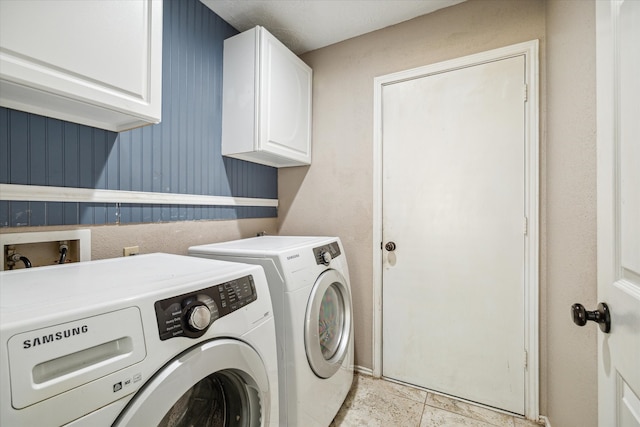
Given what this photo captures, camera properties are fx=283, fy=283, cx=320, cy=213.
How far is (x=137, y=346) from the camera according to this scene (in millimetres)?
614

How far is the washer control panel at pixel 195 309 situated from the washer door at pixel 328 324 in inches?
21.8

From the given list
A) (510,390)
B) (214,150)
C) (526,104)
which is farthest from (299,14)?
(510,390)

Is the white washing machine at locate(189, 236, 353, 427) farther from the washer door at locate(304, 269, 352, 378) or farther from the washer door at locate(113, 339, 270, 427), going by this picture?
the washer door at locate(113, 339, 270, 427)

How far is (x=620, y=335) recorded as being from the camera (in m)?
0.66

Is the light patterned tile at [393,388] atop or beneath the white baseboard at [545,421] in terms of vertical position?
beneath

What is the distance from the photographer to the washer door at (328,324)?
1.33 metres

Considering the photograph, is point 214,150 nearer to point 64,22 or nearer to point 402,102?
point 64,22

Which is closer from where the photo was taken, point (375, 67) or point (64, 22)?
point (64, 22)

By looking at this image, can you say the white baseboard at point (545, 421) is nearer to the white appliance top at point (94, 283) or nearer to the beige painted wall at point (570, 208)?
the beige painted wall at point (570, 208)

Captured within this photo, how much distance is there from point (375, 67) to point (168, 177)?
5.16 feet

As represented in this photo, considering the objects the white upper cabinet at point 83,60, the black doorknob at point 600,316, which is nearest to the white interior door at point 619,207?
the black doorknob at point 600,316

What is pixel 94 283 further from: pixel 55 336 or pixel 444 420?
pixel 444 420

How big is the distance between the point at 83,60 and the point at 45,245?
0.73 meters

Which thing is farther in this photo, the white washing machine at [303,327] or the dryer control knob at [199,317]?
the white washing machine at [303,327]
